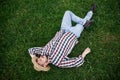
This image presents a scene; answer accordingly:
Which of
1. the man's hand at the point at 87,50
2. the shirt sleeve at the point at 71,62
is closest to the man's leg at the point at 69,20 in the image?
the man's hand at the point at 87,50

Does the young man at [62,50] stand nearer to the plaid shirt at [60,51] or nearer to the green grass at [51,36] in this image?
the plaid shirt at [60,51]

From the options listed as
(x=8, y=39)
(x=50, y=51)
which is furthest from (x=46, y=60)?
(x=8, y=39)

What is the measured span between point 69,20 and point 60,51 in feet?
2.78

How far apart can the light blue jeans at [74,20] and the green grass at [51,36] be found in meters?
0.23

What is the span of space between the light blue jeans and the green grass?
0.23 m

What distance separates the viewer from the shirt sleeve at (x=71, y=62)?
19.3ft

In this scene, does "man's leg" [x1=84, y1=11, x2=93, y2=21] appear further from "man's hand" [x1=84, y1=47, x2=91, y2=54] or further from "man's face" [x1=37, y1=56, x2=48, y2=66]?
"man's face" [x1=37, y1=56, x2=48, y2=66]

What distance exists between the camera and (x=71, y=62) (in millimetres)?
5910

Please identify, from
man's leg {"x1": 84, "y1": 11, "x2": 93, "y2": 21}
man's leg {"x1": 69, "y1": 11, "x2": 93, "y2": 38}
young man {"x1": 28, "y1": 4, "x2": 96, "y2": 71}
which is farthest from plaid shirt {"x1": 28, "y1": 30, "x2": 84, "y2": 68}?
man's leg {"x1": 84, "y1": 11, "x2": 93, "y2": 21}

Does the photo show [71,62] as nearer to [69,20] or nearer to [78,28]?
[78,28]

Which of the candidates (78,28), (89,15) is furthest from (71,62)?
(89,15)

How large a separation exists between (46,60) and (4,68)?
1130 mm

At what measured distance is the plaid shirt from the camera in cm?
585

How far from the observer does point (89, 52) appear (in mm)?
6215
